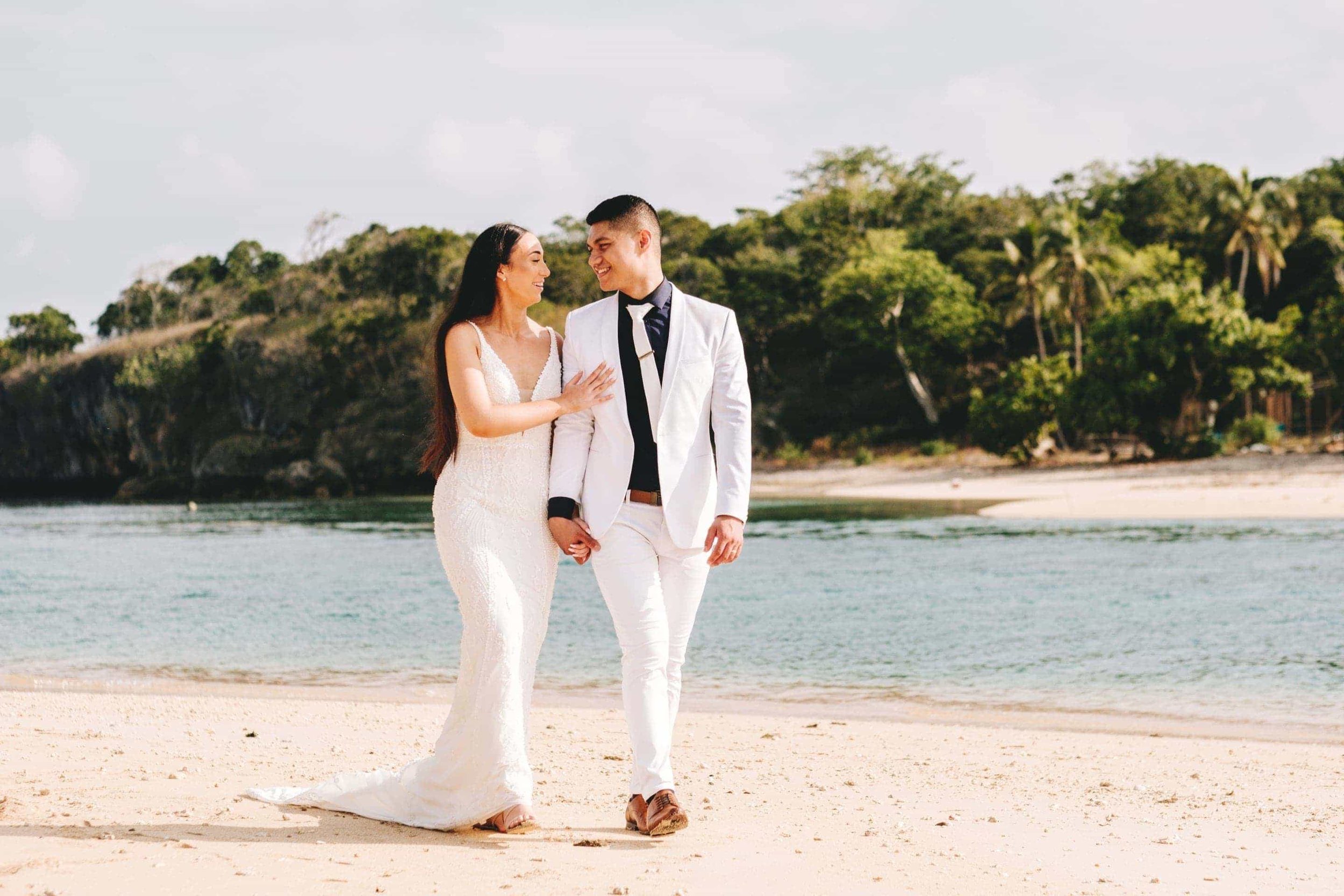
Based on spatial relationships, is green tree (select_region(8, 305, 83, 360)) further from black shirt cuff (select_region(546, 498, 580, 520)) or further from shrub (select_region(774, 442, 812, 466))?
black shirt cuff (select_region(546, 498, 580, 520))

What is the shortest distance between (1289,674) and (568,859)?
7.81 m

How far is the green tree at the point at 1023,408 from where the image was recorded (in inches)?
1592

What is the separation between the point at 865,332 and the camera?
49.2 m

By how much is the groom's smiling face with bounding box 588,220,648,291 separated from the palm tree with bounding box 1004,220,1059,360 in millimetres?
42074

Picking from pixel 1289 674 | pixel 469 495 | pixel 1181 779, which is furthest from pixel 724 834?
pixel 1289 674

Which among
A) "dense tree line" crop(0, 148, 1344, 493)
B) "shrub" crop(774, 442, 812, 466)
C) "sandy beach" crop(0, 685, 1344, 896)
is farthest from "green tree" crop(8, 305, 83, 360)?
"sandy beach" crop(0, 685, 1344, 896)

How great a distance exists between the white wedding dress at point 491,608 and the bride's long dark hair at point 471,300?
55 millimetres

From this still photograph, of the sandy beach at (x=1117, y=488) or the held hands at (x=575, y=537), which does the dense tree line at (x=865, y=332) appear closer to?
the sandy beach at (x=1117, y=488)

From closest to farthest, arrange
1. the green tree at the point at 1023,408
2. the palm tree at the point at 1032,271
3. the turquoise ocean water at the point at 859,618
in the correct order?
the turquoise ocean water at the point at 859,618 → the green tree at the point at 1023,408 → the palm tree at the point at 1032,271

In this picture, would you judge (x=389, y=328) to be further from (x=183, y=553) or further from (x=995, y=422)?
(x=183, y=553)

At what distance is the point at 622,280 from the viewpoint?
163 inches

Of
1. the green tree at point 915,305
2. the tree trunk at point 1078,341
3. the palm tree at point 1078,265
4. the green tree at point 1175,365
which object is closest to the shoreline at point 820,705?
the green tree at point 1175,365

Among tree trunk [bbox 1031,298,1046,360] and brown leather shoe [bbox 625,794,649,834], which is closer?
brown leather shoe [bbox 625,794,649,834]

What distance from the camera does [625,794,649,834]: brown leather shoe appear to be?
4.09 m
